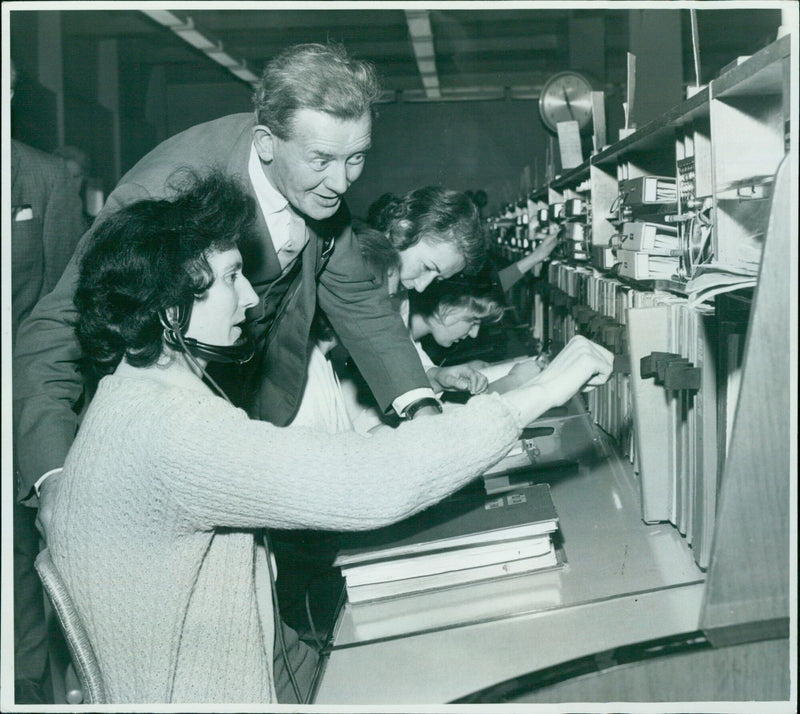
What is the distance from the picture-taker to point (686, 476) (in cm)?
140

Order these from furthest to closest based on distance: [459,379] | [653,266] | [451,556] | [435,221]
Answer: [459,379] < [435,221] < [653,266] < [451,556]

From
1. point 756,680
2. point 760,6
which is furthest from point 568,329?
point 756,680

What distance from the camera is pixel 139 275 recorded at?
3.80 feet

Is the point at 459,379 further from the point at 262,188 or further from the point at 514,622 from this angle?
the point at 514,622

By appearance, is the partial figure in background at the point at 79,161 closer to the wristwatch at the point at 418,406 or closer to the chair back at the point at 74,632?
the wristwatch at the point at 418,406

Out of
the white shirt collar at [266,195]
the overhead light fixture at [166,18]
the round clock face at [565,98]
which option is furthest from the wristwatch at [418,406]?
the overhead light fixture at [166,18]

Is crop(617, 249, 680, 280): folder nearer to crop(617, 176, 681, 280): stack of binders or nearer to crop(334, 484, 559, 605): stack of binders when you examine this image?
crop(617, 176, 681, 280): stack of binders

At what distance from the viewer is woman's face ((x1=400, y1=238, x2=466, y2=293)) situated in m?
2.28

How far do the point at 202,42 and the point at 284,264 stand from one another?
7411 millimetres

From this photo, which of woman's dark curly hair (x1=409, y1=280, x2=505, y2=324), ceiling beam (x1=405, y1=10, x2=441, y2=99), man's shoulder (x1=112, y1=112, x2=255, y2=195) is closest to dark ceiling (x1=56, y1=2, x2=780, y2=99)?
ceiling beam (x1=405, y1=10, x2=441, y2=99)

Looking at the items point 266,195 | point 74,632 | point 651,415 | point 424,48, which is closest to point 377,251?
point 266,195

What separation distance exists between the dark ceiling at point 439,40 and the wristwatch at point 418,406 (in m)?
5.22

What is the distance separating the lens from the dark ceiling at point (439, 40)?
716 cm

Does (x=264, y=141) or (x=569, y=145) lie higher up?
(x=569, y=145)
